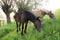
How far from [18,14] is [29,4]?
16.4 meters

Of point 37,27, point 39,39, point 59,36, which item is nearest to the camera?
point 59,36

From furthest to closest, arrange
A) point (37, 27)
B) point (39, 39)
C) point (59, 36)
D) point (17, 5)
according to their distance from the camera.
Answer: point (17, 5)
point (37, 27)
point (39, 39)
point (59, 36)

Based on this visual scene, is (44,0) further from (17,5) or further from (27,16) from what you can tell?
(27,16)

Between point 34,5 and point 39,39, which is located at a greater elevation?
point 34,5

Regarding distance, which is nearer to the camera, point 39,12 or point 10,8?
point 39,12

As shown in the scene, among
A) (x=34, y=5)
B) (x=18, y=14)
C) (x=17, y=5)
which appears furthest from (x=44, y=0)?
(x=18, y=14)

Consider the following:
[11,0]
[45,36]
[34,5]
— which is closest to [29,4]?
[34,5]

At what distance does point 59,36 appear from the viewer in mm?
8508

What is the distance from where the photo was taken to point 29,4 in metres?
29.3

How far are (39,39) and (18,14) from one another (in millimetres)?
4088

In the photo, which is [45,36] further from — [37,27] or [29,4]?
[29,4]

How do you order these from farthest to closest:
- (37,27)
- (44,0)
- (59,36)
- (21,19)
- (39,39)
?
1. (44,0)
2. (21,19)
3. (37,27)
4. (39,39)
5. (59,36)

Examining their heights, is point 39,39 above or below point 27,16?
below

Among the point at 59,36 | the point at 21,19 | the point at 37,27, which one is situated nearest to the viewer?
the point at 59,36
